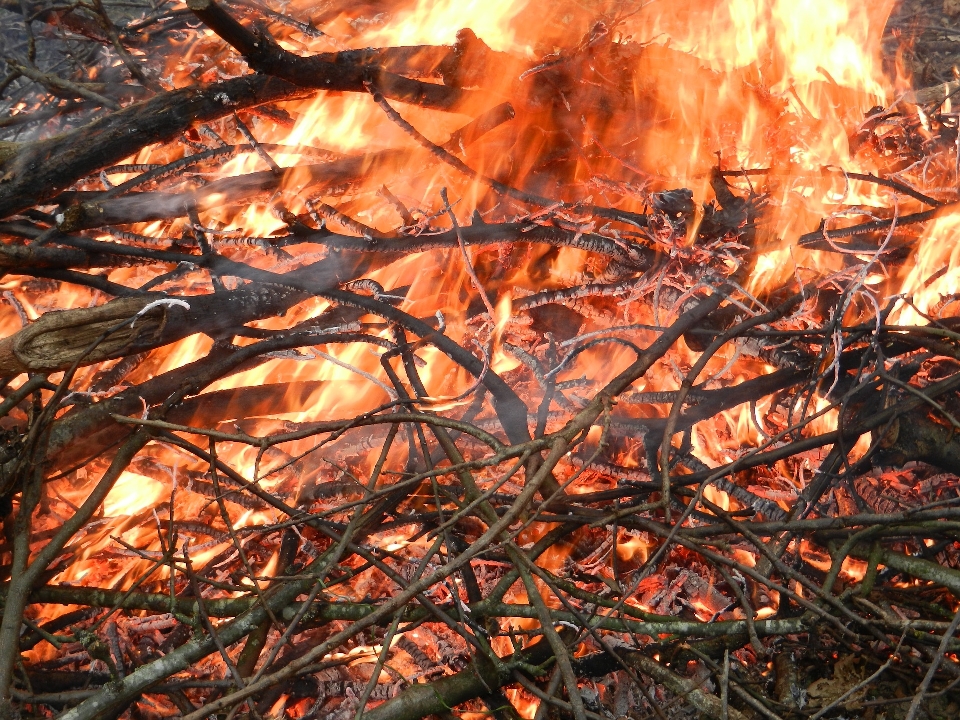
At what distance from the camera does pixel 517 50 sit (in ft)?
11.2

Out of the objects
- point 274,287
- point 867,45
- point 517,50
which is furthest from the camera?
point 867,45

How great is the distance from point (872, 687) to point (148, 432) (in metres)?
1.99

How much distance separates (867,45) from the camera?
380 cm

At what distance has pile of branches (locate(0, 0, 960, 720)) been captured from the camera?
1.79 meters

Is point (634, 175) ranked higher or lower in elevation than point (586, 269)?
higher

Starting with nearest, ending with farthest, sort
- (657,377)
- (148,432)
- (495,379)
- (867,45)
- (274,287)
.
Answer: (148,432) → (495,379) → (274,287) → (657,377) → (867,45)

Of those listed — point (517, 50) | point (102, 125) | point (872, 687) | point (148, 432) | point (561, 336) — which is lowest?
point (872, 687)

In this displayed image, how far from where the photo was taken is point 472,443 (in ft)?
8.87

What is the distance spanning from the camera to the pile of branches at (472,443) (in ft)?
5.88

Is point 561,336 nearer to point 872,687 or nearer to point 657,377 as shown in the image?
point 657,377

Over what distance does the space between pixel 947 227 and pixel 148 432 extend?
284 cm

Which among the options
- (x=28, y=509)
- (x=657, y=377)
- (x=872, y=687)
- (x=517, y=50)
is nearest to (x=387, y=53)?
(x=517, y=50)

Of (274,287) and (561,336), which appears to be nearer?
(274,287)

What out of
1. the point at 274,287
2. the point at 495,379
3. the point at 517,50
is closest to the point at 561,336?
the point at 495,379
